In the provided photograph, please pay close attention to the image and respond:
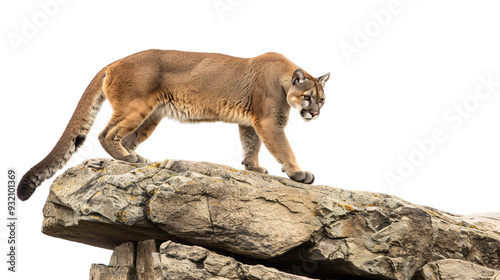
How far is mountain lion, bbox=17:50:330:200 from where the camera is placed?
8453 millimetres

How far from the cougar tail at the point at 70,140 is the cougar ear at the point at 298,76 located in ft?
10.4

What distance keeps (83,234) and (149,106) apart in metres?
2.26

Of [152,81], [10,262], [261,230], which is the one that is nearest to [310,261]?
[261,230]

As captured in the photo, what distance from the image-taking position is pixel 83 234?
814 centimetres

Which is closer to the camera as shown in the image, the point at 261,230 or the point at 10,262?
the point at 261,230

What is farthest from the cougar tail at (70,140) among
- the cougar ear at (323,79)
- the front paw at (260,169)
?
the cougar ear at (323,79)

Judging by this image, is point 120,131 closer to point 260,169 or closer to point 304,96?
point 260,169

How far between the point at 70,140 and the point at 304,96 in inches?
151

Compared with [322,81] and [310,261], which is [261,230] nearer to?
[310,261]

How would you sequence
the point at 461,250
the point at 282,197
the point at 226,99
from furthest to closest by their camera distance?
1. the point at 226,99
2. the point at 461,250
3. the point at 282,197

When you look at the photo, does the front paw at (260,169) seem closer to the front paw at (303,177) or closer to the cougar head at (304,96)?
the front paw at (303,177)

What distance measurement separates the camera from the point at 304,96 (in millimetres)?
8711

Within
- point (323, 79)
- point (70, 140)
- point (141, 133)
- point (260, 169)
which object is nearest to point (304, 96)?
point (323, 79)

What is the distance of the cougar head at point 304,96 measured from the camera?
8719 mm
